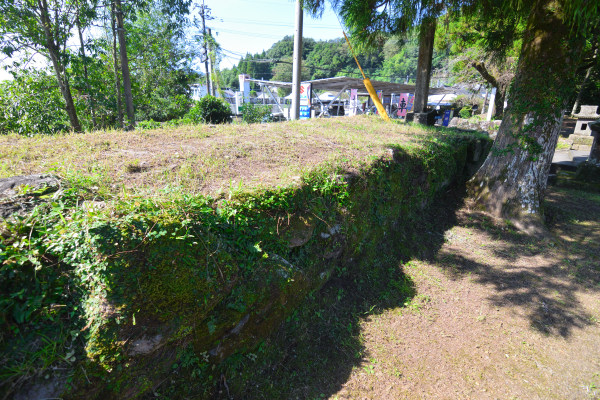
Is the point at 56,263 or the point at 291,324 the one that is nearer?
the point at 56,263

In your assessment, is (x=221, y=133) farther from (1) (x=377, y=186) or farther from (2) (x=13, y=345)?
(2) (x=13, y=345)

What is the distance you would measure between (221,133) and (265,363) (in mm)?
3761

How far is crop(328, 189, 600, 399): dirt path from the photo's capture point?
282 centimetres

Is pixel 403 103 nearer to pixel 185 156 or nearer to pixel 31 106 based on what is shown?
pixel 31 106

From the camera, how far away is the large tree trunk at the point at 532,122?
5.30 m

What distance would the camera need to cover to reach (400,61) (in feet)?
266

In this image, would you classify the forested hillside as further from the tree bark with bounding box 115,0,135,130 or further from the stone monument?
the tree bark with bounding box 115,0,135,130

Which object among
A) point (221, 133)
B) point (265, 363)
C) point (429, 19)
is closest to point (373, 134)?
point (221, 133)

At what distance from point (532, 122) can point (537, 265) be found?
2.61 m

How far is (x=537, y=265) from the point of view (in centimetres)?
488

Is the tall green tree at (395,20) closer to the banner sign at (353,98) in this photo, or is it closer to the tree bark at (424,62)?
the tree bark at (424,62)

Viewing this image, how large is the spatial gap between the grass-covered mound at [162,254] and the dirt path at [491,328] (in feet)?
2.27

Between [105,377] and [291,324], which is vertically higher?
[105,377]

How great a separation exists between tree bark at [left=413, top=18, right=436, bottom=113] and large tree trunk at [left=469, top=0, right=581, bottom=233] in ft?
9.53
